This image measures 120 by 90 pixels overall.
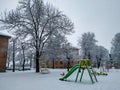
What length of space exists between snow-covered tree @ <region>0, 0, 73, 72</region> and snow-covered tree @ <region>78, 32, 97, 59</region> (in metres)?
27.3

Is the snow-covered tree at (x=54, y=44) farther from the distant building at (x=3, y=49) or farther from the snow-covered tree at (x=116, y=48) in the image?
the snow-covered tree at (x=116, y=48)

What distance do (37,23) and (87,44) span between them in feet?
97.8

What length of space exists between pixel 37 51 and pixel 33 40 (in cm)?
195

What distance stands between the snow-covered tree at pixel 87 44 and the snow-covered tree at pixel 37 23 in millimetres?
27343

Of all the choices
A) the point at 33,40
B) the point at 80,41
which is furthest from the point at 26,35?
the point at 80,41

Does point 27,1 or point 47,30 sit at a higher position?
point 27,1

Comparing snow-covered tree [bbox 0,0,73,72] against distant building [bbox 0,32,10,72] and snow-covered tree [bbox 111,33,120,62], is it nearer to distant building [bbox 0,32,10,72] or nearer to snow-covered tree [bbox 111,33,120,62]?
distant building [bbox 0,32,10,72]

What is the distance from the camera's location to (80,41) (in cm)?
5756

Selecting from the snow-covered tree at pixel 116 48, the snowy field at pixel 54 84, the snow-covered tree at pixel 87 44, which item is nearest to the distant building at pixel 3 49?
the snowy field at pixel 54 84

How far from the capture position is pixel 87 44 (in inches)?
2191

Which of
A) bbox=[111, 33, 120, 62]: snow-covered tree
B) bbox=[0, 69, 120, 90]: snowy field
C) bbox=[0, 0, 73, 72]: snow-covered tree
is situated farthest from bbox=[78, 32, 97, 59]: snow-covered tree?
bbox=[0, 69, 120, 90]: snowy field

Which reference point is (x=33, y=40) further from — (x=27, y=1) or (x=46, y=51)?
(x=27, y=1)

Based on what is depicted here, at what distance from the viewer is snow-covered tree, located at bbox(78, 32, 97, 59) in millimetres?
55469

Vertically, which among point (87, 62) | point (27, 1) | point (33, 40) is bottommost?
point (87, 62)
